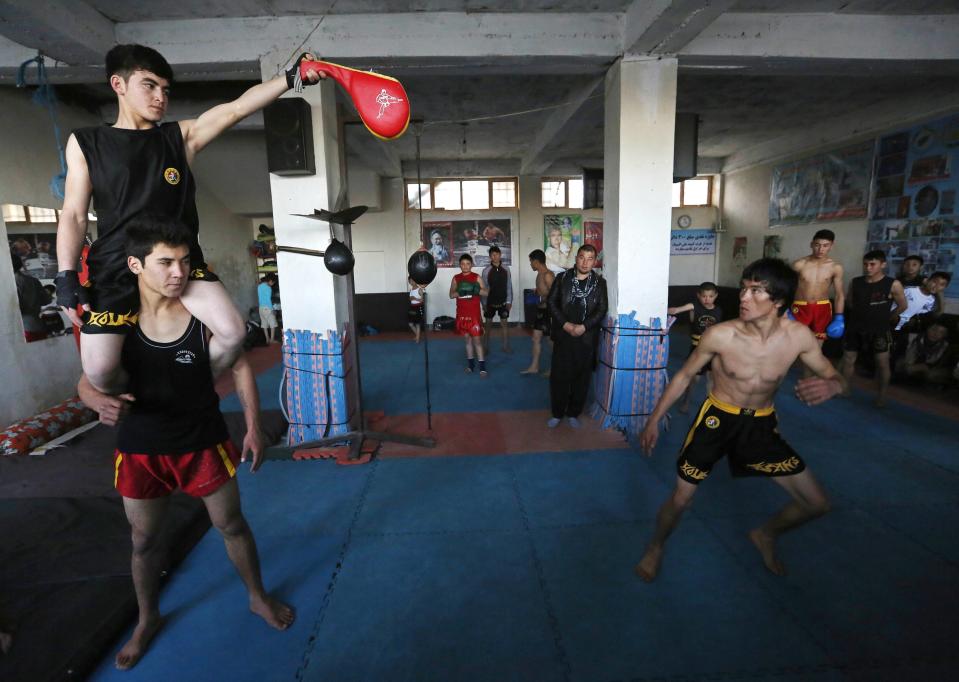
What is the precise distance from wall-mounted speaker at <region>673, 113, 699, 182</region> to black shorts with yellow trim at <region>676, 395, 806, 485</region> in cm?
329

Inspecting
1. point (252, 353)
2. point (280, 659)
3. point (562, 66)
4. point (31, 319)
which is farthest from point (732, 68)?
point (252, 353)

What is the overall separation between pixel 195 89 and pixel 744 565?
653cm

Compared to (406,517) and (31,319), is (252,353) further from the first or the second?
(406,517)

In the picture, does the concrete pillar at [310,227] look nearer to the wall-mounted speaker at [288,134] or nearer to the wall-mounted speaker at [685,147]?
the wall-mounted speaker at [288,134]

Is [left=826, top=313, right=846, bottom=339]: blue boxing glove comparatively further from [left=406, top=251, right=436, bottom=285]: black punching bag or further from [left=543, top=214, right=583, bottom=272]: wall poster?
[left=543, top=214, right=583, bottom=272]: wall poster

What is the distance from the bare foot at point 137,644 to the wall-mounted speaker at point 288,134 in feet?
9.80

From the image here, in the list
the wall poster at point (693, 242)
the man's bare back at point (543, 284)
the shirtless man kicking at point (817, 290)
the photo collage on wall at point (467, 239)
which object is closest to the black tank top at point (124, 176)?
the man's bare back at point (543, 284)

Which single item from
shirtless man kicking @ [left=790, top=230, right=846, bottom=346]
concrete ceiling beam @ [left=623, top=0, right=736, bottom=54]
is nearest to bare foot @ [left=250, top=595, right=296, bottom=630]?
concrete ceiling beam @ [left=623, top=0, right=736, bottom=54]

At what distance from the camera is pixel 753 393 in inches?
88.2

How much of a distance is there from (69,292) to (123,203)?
1.23ft

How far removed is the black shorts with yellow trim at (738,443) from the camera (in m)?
2.22

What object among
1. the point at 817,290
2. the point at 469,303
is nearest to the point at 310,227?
the point at 469,303

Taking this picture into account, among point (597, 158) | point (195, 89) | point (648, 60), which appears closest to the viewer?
point (648, 60)

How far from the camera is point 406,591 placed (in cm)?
235
